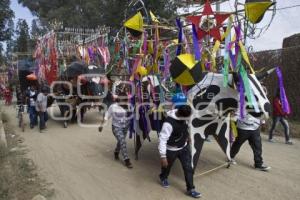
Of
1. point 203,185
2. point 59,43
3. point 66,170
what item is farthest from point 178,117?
point 59,43

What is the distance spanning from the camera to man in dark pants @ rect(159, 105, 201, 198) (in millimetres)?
5535

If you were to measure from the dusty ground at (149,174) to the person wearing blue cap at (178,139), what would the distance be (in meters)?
0.35

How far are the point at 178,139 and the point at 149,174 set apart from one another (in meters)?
1.44

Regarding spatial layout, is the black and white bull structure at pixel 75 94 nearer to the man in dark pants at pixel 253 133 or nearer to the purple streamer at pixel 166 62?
the purple streamer at pixel 166 62

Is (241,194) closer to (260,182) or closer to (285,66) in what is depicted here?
(260,182)

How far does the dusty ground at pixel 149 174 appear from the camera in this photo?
18.9 feet

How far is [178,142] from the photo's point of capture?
569 cm

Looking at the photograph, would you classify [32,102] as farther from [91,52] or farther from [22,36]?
[22,36]

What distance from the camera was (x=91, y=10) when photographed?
3195 centimetres

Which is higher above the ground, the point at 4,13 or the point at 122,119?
the point at 4,13

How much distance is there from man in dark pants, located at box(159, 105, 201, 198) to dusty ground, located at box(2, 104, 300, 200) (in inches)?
13.3

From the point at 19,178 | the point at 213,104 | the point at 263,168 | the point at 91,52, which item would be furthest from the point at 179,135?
the point at 91,52

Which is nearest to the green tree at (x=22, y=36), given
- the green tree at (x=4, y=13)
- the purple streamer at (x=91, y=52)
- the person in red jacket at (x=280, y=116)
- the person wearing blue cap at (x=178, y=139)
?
the green tree at (x=4, y=13)

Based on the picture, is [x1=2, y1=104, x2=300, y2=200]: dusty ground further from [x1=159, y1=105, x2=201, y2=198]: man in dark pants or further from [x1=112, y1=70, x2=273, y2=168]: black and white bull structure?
[x1=112, y1=70, x2=273, y2=168]: black and white bull structure
